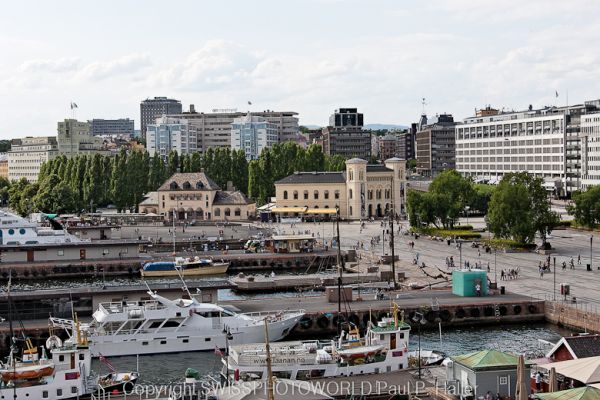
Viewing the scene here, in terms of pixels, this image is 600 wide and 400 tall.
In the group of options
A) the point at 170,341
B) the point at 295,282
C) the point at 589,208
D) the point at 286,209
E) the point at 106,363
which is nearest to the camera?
the point at 106,363

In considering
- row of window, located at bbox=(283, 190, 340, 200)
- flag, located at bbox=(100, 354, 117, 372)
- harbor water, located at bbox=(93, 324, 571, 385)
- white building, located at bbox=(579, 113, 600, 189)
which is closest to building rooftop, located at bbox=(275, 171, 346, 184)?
row of window, located at bbox=(283, 190, 340, 200)

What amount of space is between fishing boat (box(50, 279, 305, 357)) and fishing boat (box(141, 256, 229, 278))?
34255 mm

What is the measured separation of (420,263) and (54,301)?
39120 millimetres

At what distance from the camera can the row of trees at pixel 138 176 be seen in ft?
512

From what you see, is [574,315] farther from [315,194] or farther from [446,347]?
[315,194]

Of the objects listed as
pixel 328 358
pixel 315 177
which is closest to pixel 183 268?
pixel 328 358

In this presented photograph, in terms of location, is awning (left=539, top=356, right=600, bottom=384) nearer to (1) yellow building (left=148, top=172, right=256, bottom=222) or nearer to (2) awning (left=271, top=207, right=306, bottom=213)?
(2) awning (left=271, top=207, right=306, bottom=213)

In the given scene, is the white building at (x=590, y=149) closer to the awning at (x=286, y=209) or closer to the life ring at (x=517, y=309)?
the awning at (x=286, y=209)

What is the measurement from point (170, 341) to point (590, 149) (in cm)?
13250

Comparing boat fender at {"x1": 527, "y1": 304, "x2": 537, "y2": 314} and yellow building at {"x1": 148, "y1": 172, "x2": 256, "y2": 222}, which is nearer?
boat fender at {"x1": 527, "y1": 304, "x2": 537, "y2": 314}

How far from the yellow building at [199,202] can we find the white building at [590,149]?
63.2 meters

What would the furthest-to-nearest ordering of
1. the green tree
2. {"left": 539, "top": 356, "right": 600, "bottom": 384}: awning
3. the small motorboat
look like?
1. the green tree
2. the small motorboat
3. {"left": 539, "top": 356, "right": 600, "bottom": 384}: awning

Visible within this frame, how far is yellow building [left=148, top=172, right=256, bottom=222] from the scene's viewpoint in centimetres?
14788

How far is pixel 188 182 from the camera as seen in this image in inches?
5856
